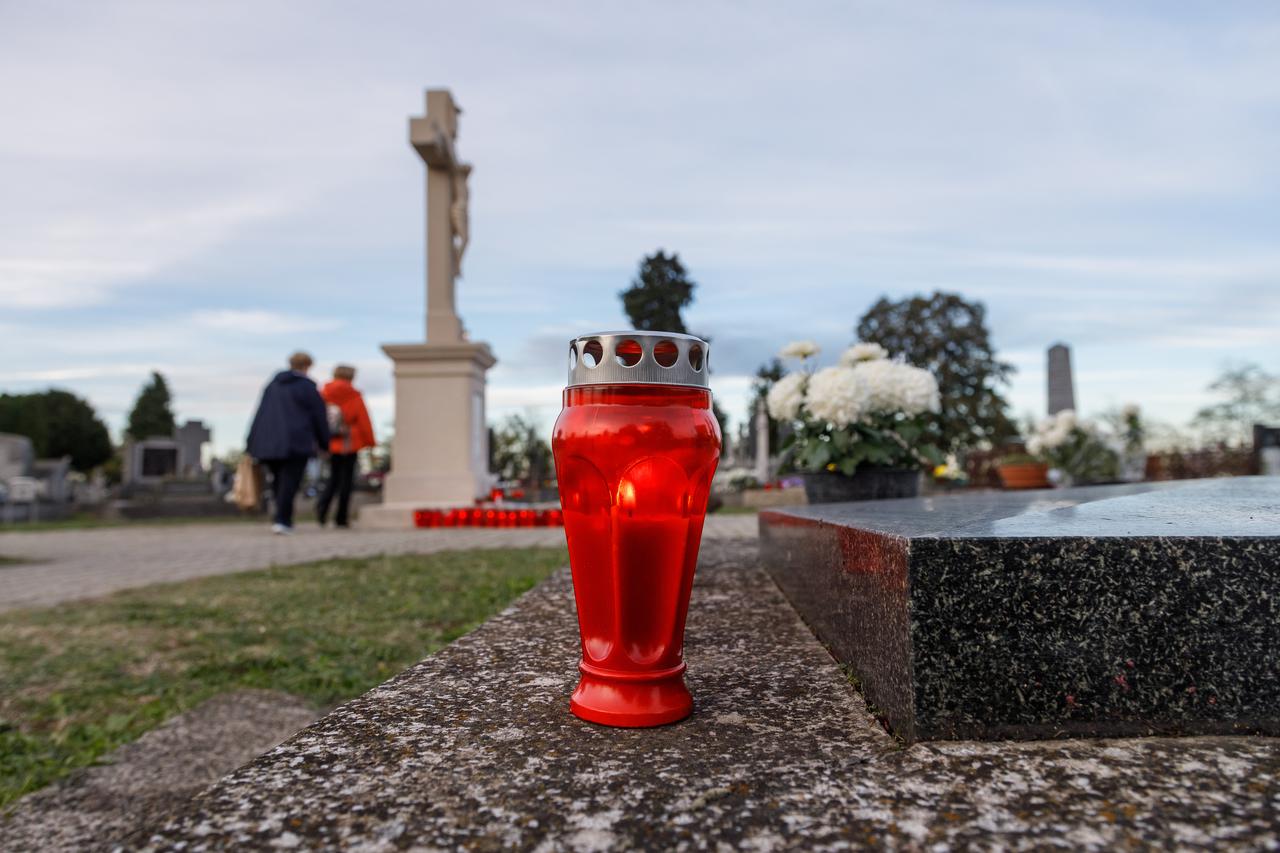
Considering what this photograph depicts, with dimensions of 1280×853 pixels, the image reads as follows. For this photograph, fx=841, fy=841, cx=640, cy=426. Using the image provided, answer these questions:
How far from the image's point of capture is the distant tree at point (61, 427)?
43562mm

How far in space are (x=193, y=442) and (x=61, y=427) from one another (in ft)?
59.9

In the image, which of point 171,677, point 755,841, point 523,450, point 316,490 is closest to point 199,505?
point 316,490

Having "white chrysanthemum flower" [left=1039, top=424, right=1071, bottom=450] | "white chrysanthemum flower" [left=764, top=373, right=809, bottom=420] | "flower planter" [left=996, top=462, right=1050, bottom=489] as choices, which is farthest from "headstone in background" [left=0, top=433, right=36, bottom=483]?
"white chrysanthemum flower" [left=764, top=373, right=809, bottom=420]

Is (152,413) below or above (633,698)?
above

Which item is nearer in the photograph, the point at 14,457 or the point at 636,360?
the point at 636,360

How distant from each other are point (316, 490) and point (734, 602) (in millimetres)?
19601

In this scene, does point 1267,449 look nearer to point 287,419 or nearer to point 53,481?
point 287,419

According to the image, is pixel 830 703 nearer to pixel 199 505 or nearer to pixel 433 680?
pixel 433 680

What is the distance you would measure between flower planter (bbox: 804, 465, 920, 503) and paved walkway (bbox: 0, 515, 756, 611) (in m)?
0.89

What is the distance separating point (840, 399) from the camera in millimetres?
3906

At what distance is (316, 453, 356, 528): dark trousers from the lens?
10375 millimetres

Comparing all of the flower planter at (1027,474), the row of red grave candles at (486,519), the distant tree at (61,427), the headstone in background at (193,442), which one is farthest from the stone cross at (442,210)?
the distant tree at (61,427)

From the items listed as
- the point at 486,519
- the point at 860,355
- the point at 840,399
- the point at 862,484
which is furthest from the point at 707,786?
the point at 486,519

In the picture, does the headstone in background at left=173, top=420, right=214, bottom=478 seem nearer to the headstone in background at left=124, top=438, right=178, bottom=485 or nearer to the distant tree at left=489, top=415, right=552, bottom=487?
the headstone in background at left=124, top=438, right=178, bottom=485
